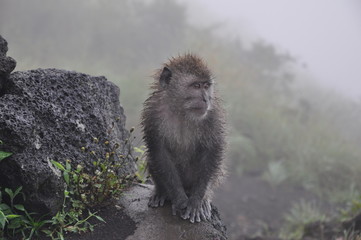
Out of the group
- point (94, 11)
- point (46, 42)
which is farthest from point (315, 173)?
point (94, 11)

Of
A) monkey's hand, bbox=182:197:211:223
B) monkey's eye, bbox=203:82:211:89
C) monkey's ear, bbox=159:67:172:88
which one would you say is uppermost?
monkey's ear, bbox=159:67:172:88

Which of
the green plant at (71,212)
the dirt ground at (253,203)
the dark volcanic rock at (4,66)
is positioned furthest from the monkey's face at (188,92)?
the dirt ground at (253,203)

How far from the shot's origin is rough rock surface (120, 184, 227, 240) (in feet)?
11.0

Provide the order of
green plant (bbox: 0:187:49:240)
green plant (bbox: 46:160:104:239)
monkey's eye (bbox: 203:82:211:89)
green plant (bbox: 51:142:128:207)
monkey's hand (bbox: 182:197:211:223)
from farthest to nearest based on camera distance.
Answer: monkey's eye (bbox: 203:82:211:89), monkey's hand (bbox: 182:197:211:223), green plant (bbox: 51:142:128:207), green plant (bbox: 46:160:104:239), green plant (bbox: 0:187:49:240)

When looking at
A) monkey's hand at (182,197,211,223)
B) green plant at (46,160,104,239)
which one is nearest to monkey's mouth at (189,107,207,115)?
monkey's hand at (182,197,211,223)

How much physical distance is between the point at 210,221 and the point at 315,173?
26.7 feet

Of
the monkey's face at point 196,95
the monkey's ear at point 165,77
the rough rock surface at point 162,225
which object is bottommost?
the rough rock surface at point 162,225

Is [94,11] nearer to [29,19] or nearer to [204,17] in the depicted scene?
[29,19]

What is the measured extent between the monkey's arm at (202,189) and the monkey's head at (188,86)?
17.2 inches

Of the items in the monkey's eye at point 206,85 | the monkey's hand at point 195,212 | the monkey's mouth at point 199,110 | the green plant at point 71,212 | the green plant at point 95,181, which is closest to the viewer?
the green plant at point 71,212

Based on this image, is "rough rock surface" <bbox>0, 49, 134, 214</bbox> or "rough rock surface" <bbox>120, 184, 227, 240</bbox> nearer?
"rough rock surface" <bbox>0, 49, 134, 214</bbox>

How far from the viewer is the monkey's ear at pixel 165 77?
12.7ft

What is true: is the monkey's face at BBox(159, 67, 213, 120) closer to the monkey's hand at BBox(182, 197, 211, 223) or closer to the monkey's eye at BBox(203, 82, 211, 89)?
the monkey's eye at BBox(203, 82, 211, 89)

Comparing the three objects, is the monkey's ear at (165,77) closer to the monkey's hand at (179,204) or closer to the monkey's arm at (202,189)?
the monkey's arm at (202,189)
